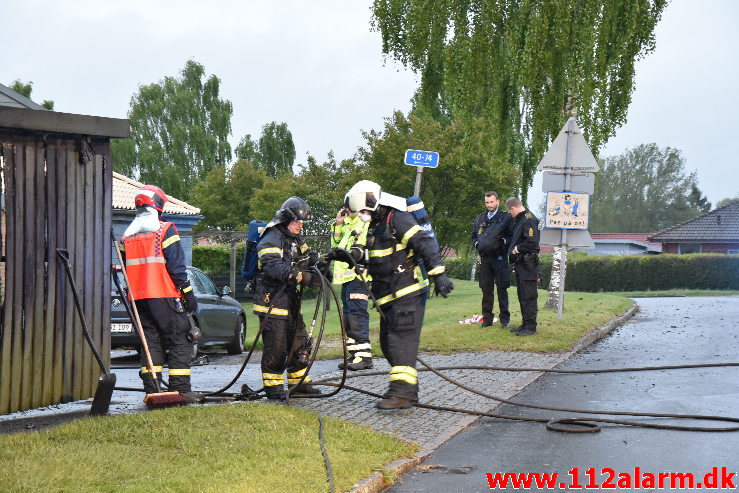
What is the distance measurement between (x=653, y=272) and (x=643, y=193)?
66.0 m

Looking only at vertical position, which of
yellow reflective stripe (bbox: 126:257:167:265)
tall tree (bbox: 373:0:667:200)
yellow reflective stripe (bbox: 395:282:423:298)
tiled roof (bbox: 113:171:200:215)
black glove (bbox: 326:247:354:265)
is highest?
tall tree (bbox: 373:0:667:200)

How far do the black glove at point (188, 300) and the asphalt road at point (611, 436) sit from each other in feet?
9.59

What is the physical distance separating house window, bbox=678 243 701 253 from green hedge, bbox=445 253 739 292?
2373 cm

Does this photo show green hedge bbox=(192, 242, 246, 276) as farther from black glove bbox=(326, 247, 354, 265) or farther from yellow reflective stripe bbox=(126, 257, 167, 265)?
black glove bbox=(326, 247, 354, 265)

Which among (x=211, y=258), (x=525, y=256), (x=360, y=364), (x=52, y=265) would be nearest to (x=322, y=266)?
(x=52, y=265)

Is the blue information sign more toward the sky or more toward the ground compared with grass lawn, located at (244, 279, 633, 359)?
more toward the sky

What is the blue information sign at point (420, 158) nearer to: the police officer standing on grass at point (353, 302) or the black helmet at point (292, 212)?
the police officer standing on grass at point (353, 302)

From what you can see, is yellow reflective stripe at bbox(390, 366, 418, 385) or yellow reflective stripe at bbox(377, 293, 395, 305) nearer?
yellow reflective stripe at bbox(390, 366, 418, 385)

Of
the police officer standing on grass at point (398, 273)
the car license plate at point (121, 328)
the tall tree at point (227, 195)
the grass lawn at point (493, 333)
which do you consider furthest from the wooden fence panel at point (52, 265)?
the tall tree at point (227, 195)

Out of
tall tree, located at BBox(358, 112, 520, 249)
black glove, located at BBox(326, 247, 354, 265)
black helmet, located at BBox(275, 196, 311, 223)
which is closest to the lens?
black glove, located at BBox(326, 247, 354, 265)

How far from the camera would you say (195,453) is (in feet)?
22.3

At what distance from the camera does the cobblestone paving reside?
8273 millimetres

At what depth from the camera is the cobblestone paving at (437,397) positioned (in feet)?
27.1

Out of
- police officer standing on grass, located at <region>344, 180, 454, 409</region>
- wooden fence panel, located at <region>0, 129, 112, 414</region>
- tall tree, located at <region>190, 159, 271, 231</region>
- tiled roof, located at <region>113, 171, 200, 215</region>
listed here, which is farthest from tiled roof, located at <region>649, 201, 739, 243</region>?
wooden fence panel, located at <region>0, 129, 112, 414</region>
